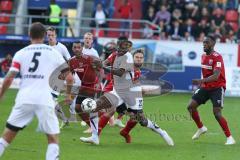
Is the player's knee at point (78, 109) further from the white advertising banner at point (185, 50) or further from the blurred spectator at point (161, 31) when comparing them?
the blurred spectator at point (161, 31)

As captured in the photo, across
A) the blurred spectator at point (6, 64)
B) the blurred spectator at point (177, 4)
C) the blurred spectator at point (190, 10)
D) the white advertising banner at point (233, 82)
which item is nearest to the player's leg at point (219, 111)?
the white advertising banner at point (233, 82)

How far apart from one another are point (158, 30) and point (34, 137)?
14266 millimetres

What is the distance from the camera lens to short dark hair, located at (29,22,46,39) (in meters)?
9.87

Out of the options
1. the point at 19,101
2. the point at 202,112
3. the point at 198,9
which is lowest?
the point at 202,112

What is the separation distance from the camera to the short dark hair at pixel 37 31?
9867 mm

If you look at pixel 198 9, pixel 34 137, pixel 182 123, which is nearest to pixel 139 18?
pixel 198 9

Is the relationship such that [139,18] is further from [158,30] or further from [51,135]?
[51,135]

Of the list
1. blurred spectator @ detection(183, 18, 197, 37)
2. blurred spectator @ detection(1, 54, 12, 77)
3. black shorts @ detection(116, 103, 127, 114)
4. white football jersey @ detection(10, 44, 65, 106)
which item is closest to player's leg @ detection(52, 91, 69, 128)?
black shorts @ detection(116, 103, 127, 114)

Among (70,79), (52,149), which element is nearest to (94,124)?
(70,79)

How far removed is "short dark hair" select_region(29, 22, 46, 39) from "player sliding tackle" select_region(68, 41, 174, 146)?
134 inches

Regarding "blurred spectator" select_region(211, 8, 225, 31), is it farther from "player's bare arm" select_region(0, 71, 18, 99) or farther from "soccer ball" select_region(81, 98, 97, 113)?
"player's bare arm" select_region(0, 71, 18, 99)

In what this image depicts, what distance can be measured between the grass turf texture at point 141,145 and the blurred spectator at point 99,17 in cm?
1033

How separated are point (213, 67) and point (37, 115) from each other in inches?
204

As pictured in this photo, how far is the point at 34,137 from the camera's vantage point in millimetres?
14219
